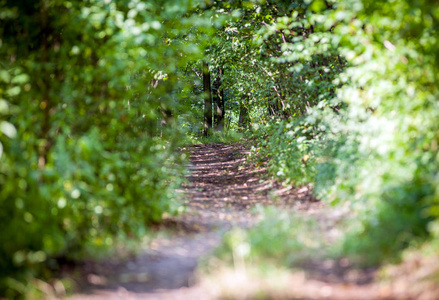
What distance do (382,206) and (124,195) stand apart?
3101mm

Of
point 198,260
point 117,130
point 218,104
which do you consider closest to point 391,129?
point 198,260

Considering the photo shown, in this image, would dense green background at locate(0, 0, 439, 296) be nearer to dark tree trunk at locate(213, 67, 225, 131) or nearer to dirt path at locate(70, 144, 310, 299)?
dirt path at locate(70, 144, 310, 299)

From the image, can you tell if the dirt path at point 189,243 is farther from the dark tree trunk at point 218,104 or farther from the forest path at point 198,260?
the dark tree trunk at point 218,104

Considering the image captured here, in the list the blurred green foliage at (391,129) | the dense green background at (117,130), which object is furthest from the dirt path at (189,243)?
the blurred green foliage at (391,129)

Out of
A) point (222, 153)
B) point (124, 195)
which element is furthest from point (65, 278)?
point (222, 153)

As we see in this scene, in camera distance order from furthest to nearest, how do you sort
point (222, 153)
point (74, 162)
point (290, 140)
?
point (222, 153) → point (290, 140) → point (74, 162)

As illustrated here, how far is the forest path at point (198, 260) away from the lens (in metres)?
3.66

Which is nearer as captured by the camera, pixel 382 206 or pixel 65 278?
pixel 65 278

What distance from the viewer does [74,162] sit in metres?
4.19

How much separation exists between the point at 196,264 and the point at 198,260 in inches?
3.6

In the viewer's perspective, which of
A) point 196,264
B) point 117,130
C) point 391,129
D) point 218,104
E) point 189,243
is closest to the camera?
point 196,264

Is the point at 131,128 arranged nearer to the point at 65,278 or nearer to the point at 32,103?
the point at 32,103

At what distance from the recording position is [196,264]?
4.54 m

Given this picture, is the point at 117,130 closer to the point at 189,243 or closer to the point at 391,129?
the point at 189,243
